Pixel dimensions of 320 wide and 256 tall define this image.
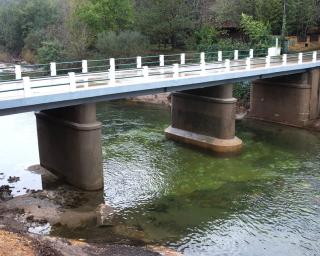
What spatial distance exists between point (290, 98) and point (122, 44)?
2109cm

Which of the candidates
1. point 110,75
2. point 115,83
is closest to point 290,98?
point 115,83

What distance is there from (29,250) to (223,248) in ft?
23.6

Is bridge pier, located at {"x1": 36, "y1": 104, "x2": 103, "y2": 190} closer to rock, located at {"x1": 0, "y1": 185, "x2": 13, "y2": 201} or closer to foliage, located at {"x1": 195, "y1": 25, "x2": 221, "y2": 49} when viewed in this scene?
rock, located at {"x1": 0, "y1": 185, "x2": 13, "y2": 201}

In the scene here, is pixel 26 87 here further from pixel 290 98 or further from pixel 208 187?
pixel 290 98

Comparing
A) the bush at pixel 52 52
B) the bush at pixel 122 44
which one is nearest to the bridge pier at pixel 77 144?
the bush at pixel 122 44

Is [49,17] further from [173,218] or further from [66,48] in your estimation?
[173,218]

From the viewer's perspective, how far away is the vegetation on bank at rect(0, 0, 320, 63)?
4850 centimetres

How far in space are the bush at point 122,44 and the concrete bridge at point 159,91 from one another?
55.7 feet

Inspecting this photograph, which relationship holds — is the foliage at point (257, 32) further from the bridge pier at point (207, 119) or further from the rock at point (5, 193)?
the rock at point (5, 193)

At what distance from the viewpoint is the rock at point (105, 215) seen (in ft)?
61.0

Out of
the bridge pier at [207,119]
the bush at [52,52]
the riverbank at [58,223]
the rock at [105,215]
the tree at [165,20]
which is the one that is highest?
the tree at [165,20]

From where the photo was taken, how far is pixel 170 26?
51438 mm

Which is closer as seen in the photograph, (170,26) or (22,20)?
(170,26)

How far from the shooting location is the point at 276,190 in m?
22.1
